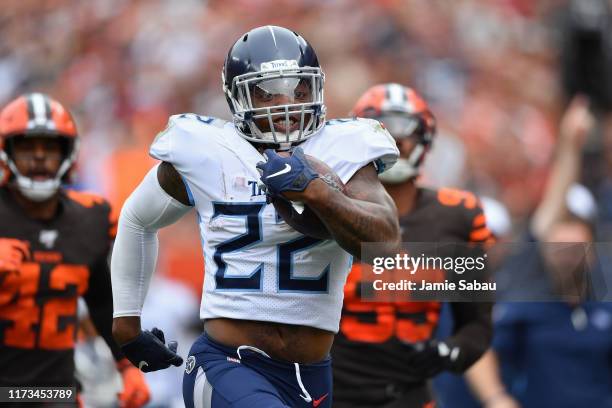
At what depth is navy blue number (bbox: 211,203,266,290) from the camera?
4.30 m

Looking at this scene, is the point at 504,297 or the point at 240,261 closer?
the point at 240,261

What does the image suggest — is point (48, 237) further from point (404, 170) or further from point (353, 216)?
point (353, 216)

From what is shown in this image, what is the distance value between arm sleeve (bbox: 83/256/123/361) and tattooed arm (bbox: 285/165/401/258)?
2.07 m

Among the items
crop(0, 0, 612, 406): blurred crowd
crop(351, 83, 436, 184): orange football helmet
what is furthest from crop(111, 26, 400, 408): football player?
crop(0, 0, 612, 406): blurred crowd

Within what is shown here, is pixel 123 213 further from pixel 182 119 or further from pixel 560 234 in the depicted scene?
pixel 560 234

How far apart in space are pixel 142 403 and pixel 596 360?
9.91ft

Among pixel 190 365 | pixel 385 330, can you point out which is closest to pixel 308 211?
pixel 190 365

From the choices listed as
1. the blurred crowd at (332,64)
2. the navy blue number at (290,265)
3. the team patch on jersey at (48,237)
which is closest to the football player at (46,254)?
the team patch on jersey at (48,237)

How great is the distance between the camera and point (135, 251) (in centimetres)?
467

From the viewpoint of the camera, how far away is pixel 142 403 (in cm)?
572

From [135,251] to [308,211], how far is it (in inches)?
38.0

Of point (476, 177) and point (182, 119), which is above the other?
point (182, 119)

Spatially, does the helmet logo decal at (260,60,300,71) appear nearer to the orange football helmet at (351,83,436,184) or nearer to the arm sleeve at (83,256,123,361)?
the orange football helmet at (351,83,436,184)

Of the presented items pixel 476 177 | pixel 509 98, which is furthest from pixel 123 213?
pixel 509 98
